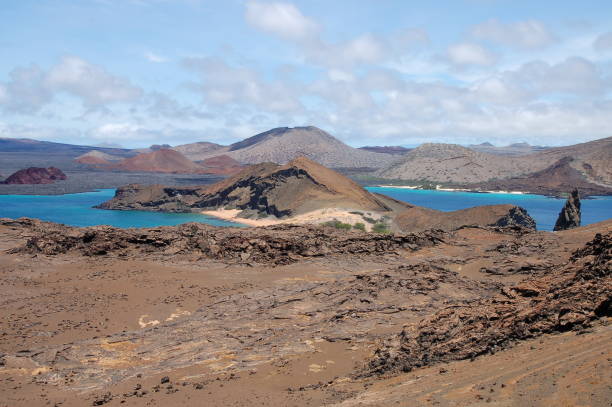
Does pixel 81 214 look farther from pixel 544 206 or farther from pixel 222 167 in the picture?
pixel 222 167

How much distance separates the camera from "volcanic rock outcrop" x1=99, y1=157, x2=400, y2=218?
5730cm

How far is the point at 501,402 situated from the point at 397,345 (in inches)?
190

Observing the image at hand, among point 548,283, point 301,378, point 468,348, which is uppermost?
point 548,283

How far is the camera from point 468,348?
9750mm

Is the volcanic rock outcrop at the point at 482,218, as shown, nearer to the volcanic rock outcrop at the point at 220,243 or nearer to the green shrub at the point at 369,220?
the green shrub at the point at 369,220

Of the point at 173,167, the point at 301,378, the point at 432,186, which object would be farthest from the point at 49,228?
the point at 173,167

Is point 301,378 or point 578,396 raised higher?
point 578,396

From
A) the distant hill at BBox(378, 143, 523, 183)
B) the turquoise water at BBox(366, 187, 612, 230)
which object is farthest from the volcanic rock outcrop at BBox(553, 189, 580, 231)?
the distant hill at BBox(378, 143, 523, 183)

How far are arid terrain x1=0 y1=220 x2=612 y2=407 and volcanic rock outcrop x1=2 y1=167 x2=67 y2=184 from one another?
97.2 metres

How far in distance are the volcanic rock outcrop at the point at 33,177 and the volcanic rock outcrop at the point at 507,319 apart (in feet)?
381

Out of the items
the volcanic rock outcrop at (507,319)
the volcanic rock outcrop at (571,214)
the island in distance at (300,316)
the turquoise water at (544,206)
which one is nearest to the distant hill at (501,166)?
the turquoise water at (544,206)

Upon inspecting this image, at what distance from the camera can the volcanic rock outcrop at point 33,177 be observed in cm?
11046

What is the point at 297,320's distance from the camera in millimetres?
14695

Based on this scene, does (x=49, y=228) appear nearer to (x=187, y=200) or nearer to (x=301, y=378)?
(x=301, y=378)
